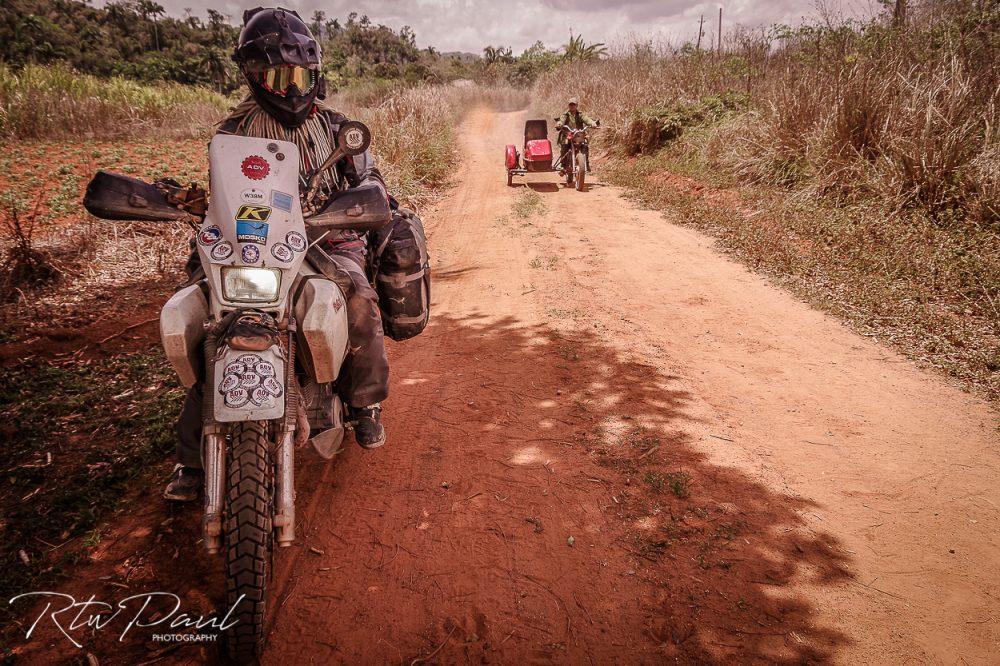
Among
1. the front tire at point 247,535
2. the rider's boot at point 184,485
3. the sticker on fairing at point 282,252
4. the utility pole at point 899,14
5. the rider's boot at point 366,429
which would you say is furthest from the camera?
the utility pole at point 899,14

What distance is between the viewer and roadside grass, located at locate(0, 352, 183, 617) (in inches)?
89.2

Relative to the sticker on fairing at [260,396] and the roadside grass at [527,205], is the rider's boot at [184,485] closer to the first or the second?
the sticker on fairing at [260,396]

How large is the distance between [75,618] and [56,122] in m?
11.2

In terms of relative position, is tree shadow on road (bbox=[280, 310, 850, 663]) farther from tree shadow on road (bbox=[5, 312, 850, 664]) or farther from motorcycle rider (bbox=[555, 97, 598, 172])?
motorcycle rider (bbox=[555, 97, 598, 172])

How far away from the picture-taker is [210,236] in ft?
6.24

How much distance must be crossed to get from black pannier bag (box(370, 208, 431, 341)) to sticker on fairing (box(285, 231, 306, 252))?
0.83 meters

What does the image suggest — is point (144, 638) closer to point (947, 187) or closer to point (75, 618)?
→ point (75, 618)

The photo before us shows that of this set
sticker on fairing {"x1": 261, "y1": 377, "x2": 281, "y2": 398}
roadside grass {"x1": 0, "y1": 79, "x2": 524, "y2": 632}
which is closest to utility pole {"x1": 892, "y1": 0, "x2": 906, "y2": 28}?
roadside grass {"x1": 0, "y1": 79, "x2": 524, "y2": 632}

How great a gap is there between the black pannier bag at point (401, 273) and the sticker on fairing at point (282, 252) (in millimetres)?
901

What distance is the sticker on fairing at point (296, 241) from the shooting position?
196 centimetres

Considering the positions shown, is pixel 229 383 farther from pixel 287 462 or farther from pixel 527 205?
pixel 527 205

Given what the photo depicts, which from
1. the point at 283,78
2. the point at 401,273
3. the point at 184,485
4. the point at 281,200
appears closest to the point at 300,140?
the point at 283,78

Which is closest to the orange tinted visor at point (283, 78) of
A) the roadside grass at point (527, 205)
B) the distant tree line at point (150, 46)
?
the roadside grass at point (527, 205)

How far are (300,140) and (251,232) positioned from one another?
0.85 meters
